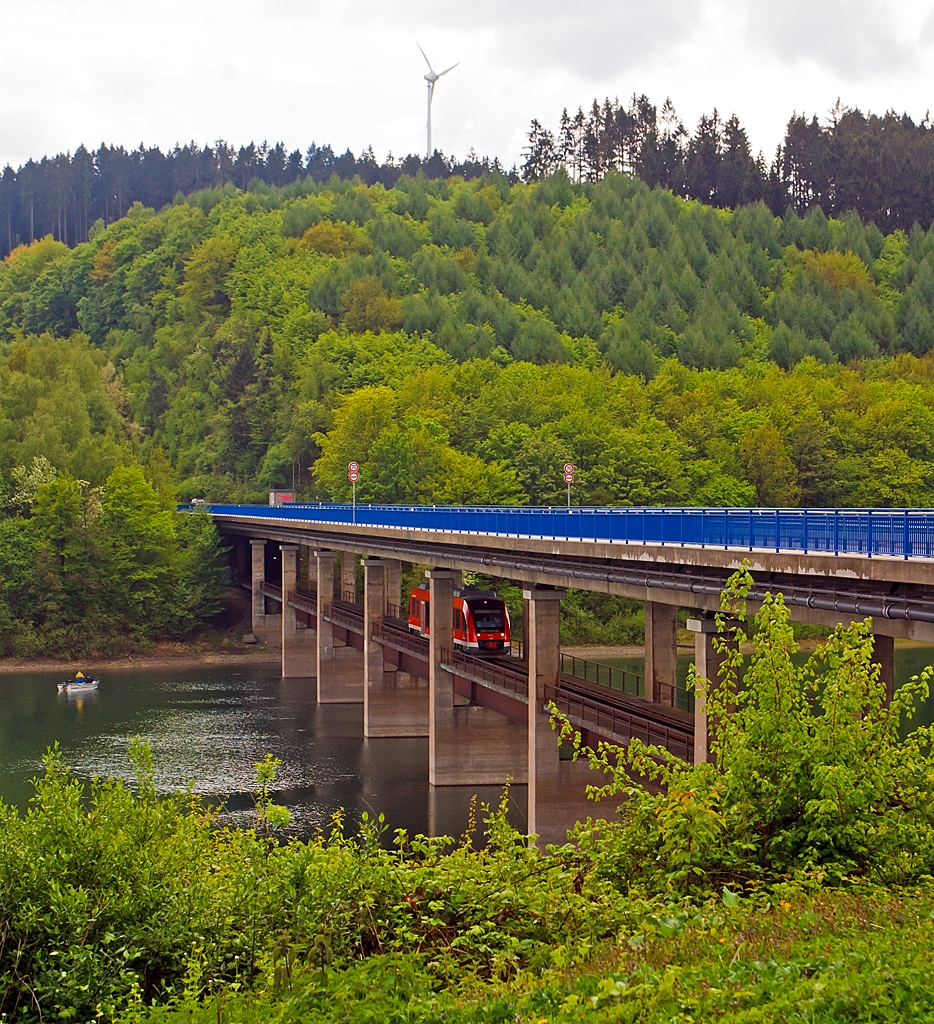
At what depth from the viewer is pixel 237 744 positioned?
52531 millimetres

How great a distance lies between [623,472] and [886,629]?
79792 millimetres

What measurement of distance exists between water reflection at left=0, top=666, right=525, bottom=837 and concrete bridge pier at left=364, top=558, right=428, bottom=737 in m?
1.13

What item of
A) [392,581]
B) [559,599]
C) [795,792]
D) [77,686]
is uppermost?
[795,792]

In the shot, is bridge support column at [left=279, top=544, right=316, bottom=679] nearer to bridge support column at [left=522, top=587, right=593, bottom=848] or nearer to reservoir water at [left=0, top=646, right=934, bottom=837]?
reservoir water at [left=0, top=646, right=934, bottom=837]

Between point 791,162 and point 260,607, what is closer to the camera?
point 260,607

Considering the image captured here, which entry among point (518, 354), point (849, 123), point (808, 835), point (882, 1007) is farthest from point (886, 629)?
point (849, 123)

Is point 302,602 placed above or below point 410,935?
below

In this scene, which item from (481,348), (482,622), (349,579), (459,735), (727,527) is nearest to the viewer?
(727,527)

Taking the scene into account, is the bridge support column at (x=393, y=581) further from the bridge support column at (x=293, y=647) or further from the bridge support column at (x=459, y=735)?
the bridge support column at (x=293, y=647)

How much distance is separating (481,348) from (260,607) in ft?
157

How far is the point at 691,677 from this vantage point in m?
15.6

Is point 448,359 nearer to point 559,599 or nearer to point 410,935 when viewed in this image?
point 559,599

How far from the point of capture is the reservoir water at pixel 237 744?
41.8 metres

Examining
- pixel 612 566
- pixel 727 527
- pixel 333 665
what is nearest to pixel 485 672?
pixel 612 566
